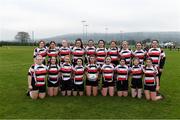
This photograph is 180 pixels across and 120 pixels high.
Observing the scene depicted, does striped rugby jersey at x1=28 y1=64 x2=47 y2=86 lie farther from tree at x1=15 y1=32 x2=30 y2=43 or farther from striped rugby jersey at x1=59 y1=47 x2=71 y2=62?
tree at x1=15 y1=32 x2=30 y2=43

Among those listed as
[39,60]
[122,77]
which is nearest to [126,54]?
[122,77]

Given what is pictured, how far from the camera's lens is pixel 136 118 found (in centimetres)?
779

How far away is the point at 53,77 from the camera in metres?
9.91

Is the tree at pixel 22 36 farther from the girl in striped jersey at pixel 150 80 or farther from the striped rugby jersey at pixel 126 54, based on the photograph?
the girl in striped jersey at pixel 150 80

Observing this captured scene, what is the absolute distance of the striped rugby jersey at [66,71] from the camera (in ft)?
32.7

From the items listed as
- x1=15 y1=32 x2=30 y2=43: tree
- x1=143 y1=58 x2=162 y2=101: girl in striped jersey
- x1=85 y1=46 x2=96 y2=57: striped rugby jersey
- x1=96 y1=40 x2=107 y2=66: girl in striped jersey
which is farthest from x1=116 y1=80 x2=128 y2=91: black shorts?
x1=15 y1=32 x2=30 y2=43: tree

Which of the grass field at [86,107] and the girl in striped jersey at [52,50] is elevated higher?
the girl in striped jersey at [52,50]

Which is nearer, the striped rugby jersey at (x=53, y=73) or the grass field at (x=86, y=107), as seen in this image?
the grass field at (x=86, y=107)

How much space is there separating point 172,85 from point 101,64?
11.1ft

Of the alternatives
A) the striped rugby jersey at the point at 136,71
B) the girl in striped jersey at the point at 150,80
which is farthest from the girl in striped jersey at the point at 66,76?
the girl in striped jersey at the point at 150,80

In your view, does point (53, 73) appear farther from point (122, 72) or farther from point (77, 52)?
point (122, 72)

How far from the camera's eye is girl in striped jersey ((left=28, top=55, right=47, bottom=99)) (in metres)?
9.69

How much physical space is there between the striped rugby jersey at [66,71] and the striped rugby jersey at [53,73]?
0.14 m

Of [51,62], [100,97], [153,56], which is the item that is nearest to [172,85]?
[153,56]
